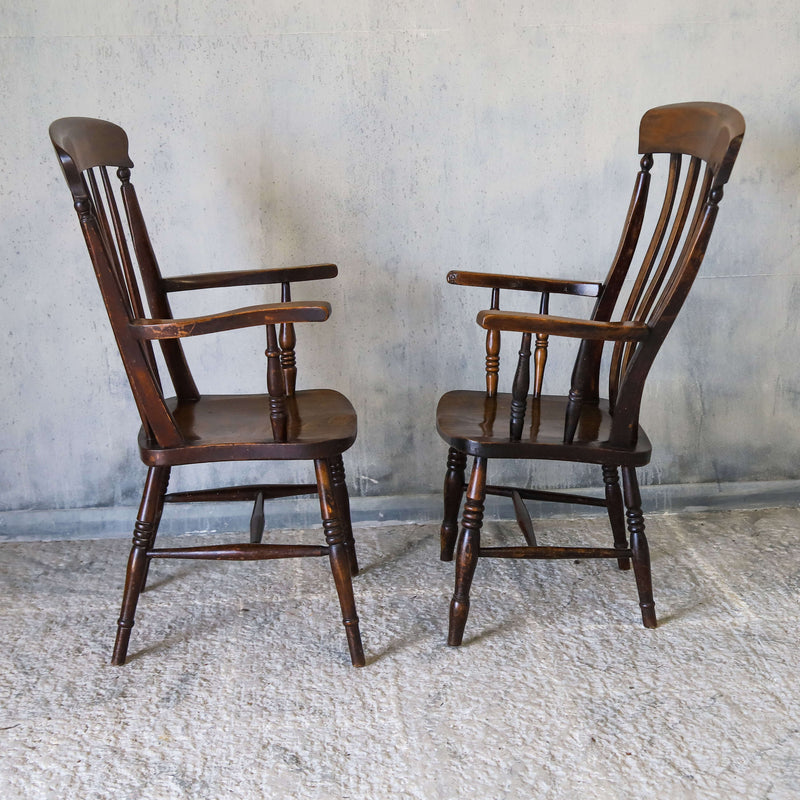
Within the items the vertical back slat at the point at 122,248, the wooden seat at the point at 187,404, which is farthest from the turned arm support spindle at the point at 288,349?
the vertical back slat at the point at 122,248

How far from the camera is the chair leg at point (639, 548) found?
190cm

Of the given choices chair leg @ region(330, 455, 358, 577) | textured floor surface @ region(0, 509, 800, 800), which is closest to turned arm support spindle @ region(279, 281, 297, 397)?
chair leg @ region(330, 455, 358, 577)

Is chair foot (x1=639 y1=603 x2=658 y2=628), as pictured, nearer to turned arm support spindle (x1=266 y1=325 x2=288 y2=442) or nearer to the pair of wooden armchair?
the pair of wooden armchair

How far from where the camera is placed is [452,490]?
2146mm

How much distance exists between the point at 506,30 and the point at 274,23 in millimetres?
604

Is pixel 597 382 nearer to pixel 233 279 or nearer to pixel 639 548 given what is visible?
pixel 639 548

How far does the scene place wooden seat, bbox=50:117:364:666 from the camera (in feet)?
5.32

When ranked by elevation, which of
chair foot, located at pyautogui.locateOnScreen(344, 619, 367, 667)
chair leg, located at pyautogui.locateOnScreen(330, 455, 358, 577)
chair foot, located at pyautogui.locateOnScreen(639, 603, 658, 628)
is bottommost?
chair foot, located at pyautogui.locateOnScreen(639, 603, 658, 628)

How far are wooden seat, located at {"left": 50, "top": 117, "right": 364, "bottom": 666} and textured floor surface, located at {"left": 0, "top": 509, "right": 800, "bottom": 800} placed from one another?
0.53 feet

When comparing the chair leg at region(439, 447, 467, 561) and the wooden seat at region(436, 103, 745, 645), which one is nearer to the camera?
the wooden seat at region(436, 103, 745, 645)

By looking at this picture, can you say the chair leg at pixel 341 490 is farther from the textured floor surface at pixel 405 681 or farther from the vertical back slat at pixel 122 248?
the vertical back slat at pixel 122 248

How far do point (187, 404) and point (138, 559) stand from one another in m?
0.41

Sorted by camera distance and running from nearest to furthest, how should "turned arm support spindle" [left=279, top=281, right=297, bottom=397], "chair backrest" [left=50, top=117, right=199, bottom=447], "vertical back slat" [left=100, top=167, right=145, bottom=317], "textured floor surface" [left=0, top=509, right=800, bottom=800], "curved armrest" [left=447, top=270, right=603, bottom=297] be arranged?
"textured floor surface" [left=0, top=509, right=800, bottom=800] < "chair backrest" [left=50, top=117, right=199, bottom=447] < "turned arm support spindle" [left=279, top=281, right=297, bottom=397] < "vertical back slat" [left=100, top=167, right=145, bottom=317] < "curved armrest" [left=447, top=270, right=603, bottom=297]

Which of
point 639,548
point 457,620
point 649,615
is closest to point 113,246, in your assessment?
point 457,620
